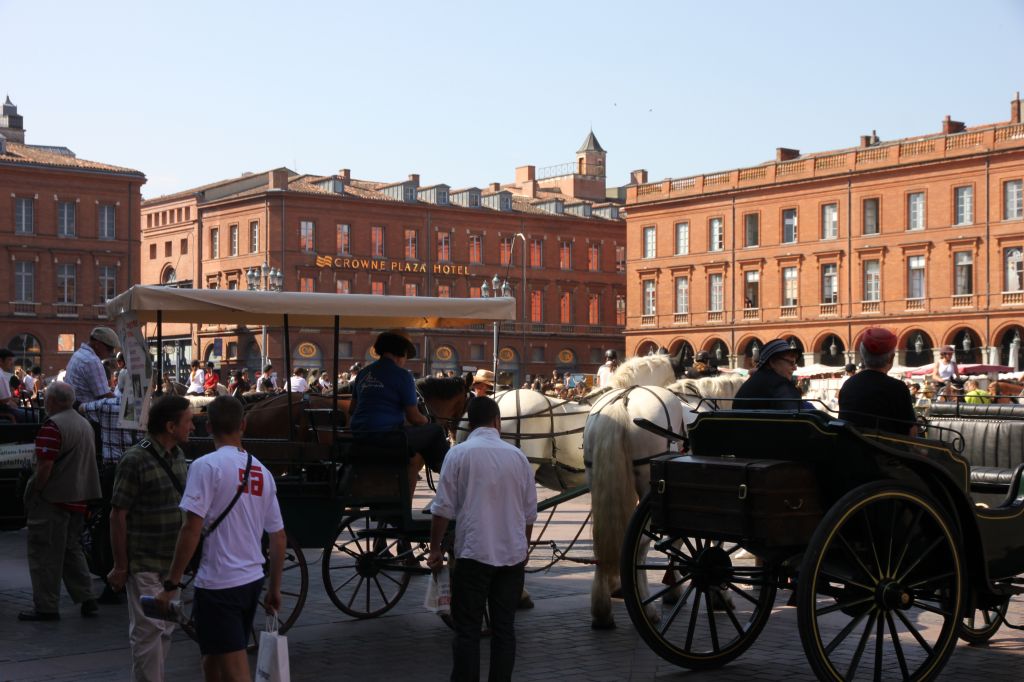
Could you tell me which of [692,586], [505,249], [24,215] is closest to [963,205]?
[505,249]

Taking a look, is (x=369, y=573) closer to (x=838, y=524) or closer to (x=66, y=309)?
(x=838, y=524)

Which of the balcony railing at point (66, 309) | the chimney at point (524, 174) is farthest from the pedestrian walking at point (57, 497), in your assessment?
the chimney at point (524, 174)

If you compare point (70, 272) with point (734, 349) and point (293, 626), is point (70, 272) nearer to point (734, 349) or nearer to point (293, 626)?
point (734, 349)

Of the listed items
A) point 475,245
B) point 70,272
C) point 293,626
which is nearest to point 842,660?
point 293,626

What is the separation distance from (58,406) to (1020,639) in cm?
676

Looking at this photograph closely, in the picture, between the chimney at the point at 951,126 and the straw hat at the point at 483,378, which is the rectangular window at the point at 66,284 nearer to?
the chimney at the point at 951,126

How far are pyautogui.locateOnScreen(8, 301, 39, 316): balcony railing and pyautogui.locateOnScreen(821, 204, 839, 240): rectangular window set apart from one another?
4028cm

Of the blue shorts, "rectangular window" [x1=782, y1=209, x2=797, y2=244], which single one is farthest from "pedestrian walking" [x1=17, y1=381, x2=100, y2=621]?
"rectangular window" [x1=782, y1=209, x2=797, y2=244]

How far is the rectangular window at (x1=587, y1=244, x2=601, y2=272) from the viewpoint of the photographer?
295ft

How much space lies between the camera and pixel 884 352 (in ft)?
26.4

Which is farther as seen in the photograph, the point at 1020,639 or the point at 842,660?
the point at 1020,639

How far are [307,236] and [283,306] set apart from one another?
71.2m

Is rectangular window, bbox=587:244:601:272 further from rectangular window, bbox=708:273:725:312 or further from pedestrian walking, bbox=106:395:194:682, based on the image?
pedestrian walking, bbox=106:395:194:682

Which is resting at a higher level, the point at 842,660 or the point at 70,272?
the point at 70,272
